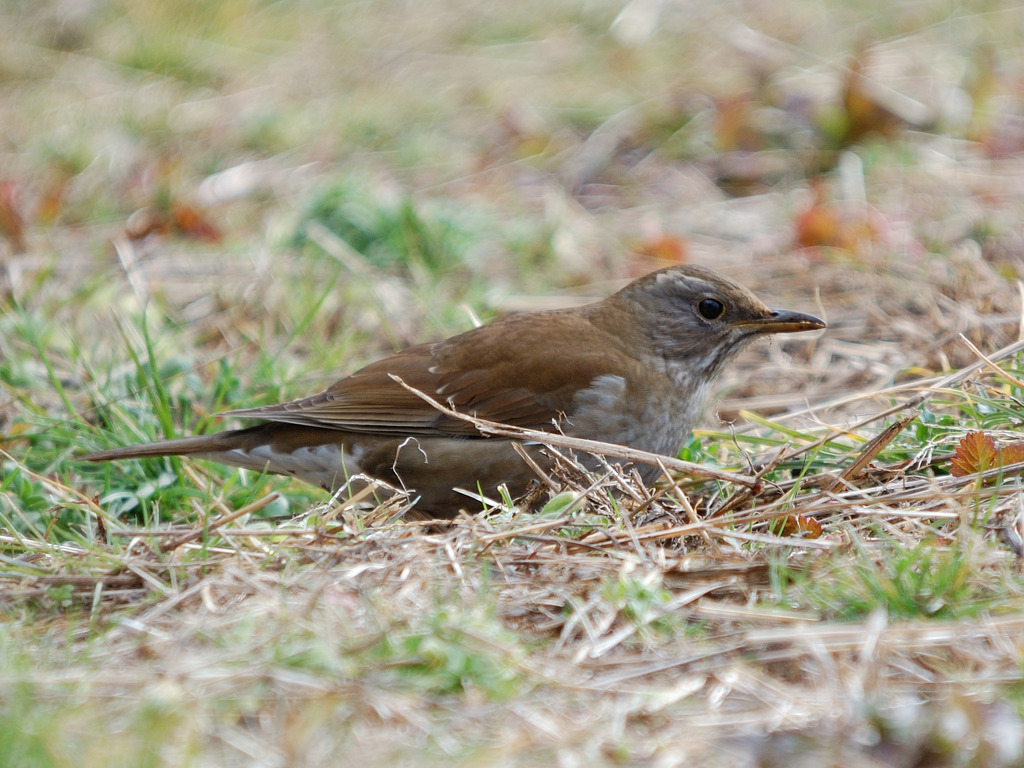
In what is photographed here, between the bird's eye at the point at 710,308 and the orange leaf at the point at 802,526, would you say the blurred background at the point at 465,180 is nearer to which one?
the bird's eye at the point at 710,308

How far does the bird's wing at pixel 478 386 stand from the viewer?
4805 millimetres

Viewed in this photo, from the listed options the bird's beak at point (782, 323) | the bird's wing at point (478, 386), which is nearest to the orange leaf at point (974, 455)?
Answer: the bird's beak at point (782, 323)

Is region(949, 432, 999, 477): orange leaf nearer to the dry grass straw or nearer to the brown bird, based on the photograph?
the dry grass straw

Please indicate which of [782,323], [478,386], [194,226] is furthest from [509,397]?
[194,226]

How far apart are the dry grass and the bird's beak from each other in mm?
381

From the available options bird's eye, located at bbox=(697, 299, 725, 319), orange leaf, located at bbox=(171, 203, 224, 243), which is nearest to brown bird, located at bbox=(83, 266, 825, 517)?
bird's eye, located at bbox=(697, 299, 725, 319)

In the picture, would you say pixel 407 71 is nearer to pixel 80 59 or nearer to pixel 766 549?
pixel 80 59

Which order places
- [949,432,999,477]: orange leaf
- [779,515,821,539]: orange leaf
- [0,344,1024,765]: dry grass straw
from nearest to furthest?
[0,344,1024,765]: dry grass straw < [779,515,821,539]: orange leaf < [949,432,999,477]: orange leaf

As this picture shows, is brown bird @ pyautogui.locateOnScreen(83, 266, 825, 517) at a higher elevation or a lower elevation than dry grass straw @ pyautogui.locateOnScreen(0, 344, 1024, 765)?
lower

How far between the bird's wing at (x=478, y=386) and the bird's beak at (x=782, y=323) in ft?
1.88

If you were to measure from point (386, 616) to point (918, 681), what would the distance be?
1257 millimetres

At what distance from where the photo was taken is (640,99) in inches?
374

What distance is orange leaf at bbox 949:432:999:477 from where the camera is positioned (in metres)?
3.66

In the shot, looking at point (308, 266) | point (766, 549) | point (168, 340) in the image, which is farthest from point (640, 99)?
point (766, 549)
